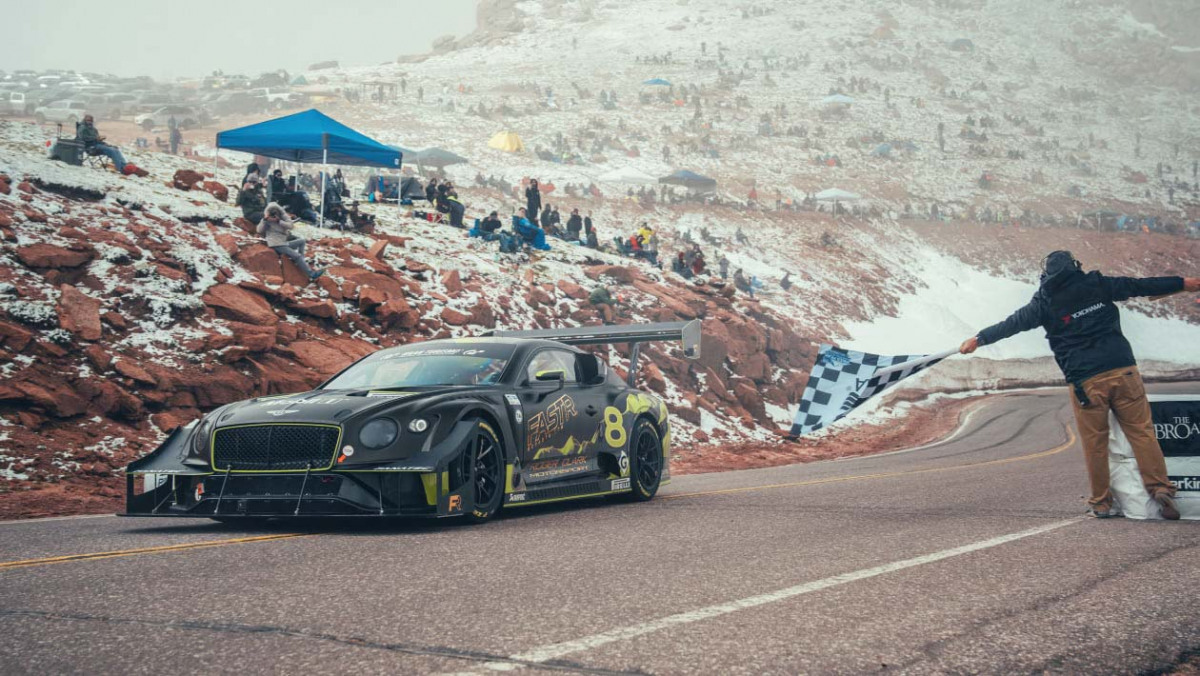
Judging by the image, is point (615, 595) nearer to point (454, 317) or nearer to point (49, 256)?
point (49, 256)

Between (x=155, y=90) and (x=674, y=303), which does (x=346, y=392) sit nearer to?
(x=674, y=303)

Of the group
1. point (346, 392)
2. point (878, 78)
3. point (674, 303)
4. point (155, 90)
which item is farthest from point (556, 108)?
point (346, 392)

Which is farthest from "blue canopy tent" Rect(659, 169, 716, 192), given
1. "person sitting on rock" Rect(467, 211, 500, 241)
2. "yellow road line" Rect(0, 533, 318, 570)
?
"yellow road line" Rect(0, 533, 318, 570)

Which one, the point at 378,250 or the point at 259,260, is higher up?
the point at 259,260

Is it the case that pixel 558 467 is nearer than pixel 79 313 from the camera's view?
Yes

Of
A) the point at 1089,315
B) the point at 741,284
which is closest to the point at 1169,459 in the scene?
the point at 1089,315

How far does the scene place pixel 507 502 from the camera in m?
7.55

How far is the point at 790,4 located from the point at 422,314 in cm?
10115

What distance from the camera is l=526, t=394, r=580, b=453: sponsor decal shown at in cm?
792

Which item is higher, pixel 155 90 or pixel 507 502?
pixel 155 90

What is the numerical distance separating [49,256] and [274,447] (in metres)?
9.12

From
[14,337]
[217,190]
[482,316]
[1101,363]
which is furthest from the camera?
[217,190]

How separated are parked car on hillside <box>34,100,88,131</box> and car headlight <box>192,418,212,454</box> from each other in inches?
1905

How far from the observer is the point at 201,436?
7098 mm
